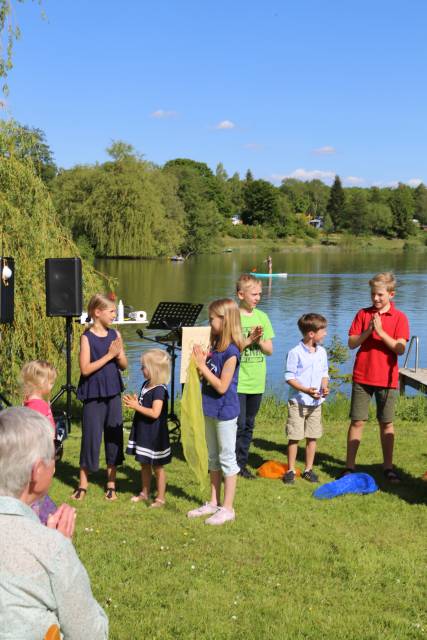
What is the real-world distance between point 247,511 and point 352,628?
174 cm

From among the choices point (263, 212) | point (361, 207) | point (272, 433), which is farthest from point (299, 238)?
point (272, 433)

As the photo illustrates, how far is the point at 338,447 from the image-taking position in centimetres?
728

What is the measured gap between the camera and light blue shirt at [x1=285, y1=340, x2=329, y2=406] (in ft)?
19.7

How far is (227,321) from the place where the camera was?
192 inches

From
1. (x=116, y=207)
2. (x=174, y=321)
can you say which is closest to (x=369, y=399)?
(x=174, y=321)

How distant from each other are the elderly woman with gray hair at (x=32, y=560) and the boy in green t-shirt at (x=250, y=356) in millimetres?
3946

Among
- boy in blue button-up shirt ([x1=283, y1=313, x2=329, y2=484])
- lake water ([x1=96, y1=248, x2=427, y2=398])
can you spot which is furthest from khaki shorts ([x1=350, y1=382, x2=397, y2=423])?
lake water ([x1=96, y1=248, x2=427, y2=398])

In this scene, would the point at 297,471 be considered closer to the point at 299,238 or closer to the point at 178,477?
the point at 178,477

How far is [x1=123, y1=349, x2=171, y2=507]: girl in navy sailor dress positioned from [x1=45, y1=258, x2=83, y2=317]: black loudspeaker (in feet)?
7.41

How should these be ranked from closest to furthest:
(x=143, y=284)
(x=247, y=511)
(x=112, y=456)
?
(x=247, y=511) < (x=112, y=456) < (x=143, y=284)

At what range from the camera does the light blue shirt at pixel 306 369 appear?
6004 mm

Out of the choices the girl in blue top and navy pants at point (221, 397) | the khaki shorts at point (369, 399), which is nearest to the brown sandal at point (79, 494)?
the girl in blue top and navy pants at point (221, 397)

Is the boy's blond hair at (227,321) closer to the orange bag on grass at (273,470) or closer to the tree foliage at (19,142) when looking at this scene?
the orange bag on grass at (273,470)

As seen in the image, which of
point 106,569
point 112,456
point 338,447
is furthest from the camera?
point 338,447
